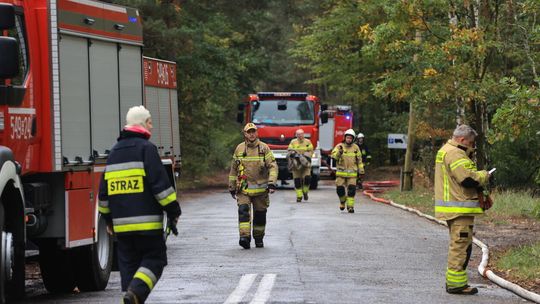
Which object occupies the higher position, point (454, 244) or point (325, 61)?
point (325, 61)

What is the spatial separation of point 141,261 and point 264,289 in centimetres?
268

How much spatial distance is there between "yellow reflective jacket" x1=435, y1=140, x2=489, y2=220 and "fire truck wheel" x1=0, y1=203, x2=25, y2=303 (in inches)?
173

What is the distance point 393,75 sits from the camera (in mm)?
26703

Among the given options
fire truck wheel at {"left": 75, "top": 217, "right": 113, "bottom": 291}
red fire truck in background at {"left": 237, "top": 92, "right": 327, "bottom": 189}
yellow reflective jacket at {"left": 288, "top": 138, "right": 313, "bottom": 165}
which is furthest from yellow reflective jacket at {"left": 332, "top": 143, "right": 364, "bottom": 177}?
red fire truck in background at {"left": 237, "top": 92, "right": 327, "bottom": 189}

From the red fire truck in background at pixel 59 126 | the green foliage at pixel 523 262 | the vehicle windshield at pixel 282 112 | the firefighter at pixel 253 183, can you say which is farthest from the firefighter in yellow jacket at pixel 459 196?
the vehicle windshield at pixel 282 112

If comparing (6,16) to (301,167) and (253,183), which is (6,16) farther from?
(301,167)

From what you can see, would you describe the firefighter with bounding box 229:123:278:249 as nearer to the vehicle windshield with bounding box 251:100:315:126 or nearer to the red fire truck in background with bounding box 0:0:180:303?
the red fire truck in background with bounding box 0:0:180:303

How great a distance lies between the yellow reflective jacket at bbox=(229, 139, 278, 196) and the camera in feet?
53.1

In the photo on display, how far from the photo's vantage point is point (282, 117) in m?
36.1

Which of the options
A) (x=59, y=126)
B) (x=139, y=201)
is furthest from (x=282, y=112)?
(x=139, y=201)

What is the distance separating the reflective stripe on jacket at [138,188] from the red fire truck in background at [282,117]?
87.7ft

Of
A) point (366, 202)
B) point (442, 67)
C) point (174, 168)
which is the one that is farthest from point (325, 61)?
point (174, 168)

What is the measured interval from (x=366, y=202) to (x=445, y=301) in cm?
1815

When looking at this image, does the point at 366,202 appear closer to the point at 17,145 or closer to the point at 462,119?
the point at 462,119
